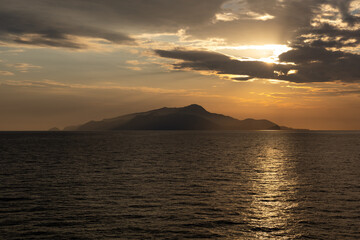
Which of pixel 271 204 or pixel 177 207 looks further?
pixel 271 204

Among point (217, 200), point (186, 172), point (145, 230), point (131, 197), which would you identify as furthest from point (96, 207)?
point (186, 172)

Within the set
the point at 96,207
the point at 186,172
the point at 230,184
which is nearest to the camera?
the point at 96,207

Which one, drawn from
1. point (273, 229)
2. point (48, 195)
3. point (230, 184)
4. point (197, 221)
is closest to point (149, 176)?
point (230, 184)

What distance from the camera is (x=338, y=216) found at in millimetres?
31578

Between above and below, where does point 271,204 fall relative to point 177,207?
below

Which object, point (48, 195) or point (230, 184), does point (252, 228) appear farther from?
point (48, 195)

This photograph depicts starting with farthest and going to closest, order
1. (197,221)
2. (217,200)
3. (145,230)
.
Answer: (217,200) < (197,221) < (145,230)

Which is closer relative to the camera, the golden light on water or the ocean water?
the ocean water

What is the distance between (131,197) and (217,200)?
10.1m

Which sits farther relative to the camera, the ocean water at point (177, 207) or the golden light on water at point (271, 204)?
the golden light on water at point (271, 204)

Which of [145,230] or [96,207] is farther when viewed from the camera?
[96,207]

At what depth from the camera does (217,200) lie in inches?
1522

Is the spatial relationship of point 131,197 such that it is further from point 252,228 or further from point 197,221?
point 252,228

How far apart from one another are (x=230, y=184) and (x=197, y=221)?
2132cm
